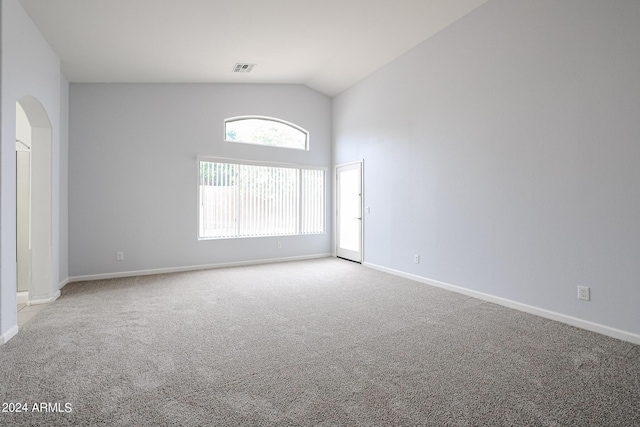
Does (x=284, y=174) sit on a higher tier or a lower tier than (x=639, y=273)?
higher

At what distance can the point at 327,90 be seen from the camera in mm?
6781

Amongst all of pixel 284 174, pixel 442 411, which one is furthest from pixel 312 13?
pixel 442 411

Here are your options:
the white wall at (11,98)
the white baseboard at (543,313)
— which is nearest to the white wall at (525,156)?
the white baseboard at (543,313)

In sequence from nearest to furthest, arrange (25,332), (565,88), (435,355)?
1. (435,355)
2. (25,332)
3. (565,88)

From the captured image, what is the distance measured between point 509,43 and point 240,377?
4.27m

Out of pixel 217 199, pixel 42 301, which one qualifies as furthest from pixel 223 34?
pixel 42 301

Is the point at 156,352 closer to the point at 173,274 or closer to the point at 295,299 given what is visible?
the point at 295,299

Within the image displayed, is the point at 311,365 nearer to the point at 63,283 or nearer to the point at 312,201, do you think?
the point at 63,283

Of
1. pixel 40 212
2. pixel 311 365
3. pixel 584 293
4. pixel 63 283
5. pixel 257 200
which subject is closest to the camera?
pixel 311 365

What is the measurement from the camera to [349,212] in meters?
6.63

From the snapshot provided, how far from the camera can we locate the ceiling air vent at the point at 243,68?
5.16m

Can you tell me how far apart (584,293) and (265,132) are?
5.42m

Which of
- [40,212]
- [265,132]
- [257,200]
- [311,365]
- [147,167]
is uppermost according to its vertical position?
[265,132]

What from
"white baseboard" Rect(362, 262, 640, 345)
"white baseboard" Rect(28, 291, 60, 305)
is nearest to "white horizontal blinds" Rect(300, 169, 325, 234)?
"white baseboard" Rect(362, 262, 640, 345)
